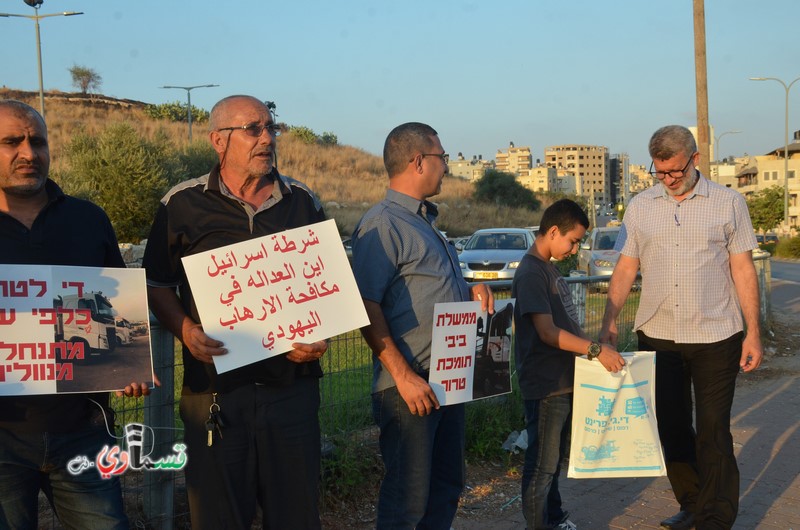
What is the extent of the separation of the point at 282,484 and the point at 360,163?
91.4 meters

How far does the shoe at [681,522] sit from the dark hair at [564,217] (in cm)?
197

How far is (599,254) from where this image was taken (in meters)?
19.7

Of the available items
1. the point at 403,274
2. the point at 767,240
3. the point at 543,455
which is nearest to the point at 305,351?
the point at 403,274

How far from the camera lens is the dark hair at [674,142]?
4801mm

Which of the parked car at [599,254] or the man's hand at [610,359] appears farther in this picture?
the parked car at [599,254]

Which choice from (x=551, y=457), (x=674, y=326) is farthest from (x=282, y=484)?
(x=674, y=326)

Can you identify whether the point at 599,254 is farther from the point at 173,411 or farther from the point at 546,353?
the point at 173,411

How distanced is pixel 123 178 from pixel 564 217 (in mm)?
37284

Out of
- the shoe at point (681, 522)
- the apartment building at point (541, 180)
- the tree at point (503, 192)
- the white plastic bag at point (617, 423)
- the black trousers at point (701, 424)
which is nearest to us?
the white plastic bag at point (617, 423)

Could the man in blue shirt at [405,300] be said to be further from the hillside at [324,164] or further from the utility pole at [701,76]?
the hillside at [324,164]

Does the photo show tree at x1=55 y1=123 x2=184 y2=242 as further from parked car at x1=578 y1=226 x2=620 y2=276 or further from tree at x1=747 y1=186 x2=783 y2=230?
tree at x1=747 y1=186 x2=783 y2=230

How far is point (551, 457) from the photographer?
4516 mm

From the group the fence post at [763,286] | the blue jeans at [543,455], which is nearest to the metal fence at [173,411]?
the blue jeans at [543,455]

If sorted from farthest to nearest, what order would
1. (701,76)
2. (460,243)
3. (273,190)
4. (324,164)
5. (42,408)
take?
(324,164) < (460,243) < (701,76) < (273,190) < (42,408)
